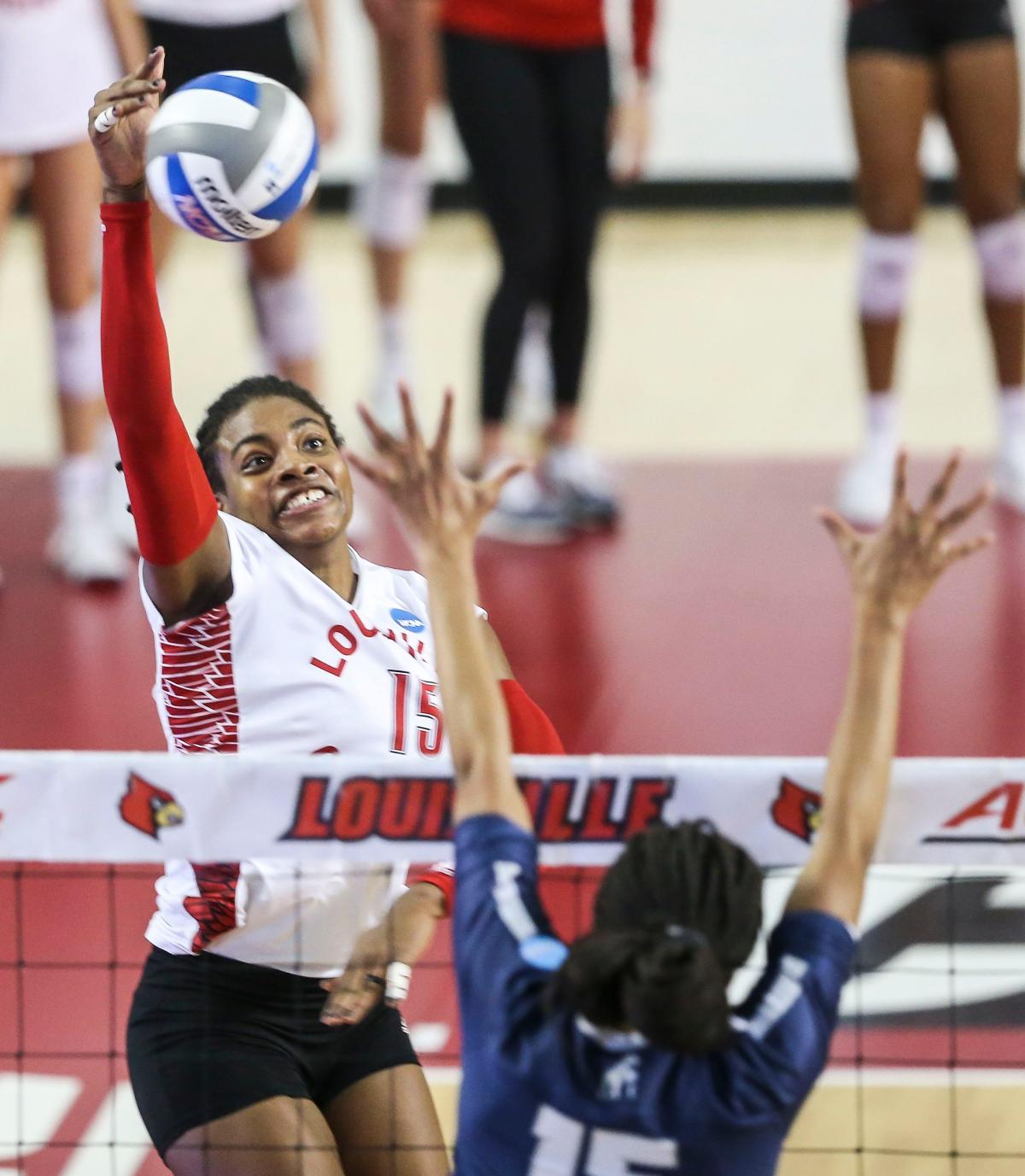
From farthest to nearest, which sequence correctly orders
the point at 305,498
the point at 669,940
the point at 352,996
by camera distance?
the point at 305,498 < the point at 352,996 < the point at 669,940

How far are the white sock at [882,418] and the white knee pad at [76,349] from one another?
210 centimetres

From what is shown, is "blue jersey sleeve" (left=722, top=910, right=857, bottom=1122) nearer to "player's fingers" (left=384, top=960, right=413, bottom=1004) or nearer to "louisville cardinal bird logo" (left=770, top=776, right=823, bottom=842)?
"louisville cardinal bird logo" (left=770, top=776, right=823, bottom=842)

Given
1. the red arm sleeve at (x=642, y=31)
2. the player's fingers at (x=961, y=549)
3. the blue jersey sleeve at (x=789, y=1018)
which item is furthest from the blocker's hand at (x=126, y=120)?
the red arm sleeve at (x=642, y=31)

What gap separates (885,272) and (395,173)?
143 centimetres

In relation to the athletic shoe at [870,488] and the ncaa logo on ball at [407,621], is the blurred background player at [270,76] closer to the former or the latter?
the athletic shoe at [870,488]

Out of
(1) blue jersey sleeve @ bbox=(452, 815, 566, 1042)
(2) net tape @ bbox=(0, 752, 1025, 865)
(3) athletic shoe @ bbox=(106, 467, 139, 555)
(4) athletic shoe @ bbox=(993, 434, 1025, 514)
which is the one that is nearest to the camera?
(1) blue jersey sleeve @ bbox=(452, 815, 566, 1042)

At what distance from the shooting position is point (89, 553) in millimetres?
4816

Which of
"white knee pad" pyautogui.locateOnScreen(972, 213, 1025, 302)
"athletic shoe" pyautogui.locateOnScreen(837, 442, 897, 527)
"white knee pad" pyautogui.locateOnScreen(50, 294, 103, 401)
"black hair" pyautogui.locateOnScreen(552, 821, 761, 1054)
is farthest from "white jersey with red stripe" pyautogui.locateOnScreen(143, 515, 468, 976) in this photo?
"white knee pad" pyautogui.locateOnScreen(972, 213, 1025, 302)

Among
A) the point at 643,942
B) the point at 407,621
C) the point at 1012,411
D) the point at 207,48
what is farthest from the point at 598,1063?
the point at 1012,411

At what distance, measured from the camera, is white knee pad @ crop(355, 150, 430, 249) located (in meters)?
5.50

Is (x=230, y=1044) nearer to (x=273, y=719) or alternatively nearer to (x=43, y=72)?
(x=273, y=719)

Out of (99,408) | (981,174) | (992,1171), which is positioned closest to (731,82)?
(981,174)

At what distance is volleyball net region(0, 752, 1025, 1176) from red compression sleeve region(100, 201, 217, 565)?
1.01 ft

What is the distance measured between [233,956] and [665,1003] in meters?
0.86
